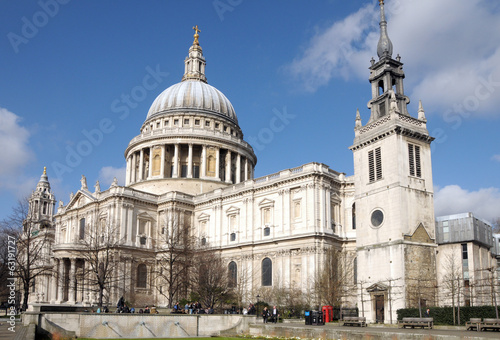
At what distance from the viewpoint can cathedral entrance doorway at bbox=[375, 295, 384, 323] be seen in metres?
44.1

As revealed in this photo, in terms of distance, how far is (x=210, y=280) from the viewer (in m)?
54.4

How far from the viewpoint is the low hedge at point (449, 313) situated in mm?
35188

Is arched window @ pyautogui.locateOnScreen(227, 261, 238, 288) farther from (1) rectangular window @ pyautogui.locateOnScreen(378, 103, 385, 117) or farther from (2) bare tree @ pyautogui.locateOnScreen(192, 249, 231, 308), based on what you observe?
(1) rectangular window @ pyautogui.locateOnScreen(378, 103, 385, 117)

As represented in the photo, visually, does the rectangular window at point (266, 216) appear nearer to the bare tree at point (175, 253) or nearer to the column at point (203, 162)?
the bare tree at point (175, 253)

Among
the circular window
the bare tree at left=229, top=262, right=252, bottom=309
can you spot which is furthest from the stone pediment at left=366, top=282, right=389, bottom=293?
the bare tree at left=229, top=262, right=252, bottom=309

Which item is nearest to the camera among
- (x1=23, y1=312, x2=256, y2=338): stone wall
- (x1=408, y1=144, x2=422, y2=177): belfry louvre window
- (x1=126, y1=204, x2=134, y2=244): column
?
(x1=23, y1=312, x2=256, y2=338): stone wall

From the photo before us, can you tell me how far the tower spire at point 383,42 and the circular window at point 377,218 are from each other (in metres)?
16.1

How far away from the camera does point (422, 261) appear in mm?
44969

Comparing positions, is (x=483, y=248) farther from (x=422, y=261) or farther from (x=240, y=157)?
(x=240, y=157)

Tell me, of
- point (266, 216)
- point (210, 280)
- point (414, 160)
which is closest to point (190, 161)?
point (266, 216)

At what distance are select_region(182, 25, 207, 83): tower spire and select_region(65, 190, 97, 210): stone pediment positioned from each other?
34.2 m

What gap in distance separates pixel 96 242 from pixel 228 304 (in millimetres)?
16969

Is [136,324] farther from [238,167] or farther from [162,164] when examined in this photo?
[238,167]

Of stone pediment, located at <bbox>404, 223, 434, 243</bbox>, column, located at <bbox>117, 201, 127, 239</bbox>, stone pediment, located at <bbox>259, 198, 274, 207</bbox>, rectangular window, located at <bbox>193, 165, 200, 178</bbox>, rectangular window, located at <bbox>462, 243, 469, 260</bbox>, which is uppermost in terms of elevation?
rectangular window, located at <bbox>193, 165, 200, 178</bbox>
